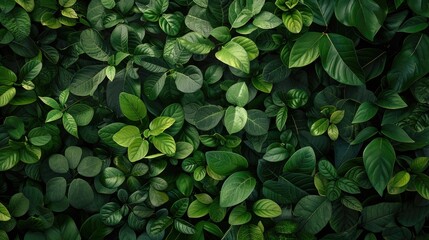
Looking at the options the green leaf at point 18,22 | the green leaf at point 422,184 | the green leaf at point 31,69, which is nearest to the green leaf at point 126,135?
the green leaf at point 31,69

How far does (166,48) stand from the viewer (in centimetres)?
160

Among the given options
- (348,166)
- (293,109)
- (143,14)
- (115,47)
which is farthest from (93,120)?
(348,166)

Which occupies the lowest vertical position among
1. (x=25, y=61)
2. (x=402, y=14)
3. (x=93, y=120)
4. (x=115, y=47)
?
(x=93, y=120)

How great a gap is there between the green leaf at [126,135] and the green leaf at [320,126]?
58 centimetres

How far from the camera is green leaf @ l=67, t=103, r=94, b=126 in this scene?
1668 mm

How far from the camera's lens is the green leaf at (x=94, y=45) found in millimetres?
1626

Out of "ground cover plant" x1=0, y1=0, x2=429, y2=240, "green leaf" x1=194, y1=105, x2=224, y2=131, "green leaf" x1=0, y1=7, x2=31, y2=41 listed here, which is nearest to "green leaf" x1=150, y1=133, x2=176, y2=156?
"ground cover plant" x1=0, y1=0, x2=429, y2=240

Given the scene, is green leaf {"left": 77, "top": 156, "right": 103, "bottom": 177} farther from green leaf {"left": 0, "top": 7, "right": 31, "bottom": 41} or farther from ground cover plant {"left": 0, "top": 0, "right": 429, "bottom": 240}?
green leaf {"left": 0, "top": 7, "right": 31, "bottom": 41}

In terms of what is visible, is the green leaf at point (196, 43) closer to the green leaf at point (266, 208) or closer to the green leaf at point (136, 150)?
the green leaf at point (136, 150)

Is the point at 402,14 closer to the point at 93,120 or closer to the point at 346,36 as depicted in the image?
the point at 346,36

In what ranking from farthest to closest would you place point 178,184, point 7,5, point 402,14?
point 178,184 → point 7,5 → point 402,14

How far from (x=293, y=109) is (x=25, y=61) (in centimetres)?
95

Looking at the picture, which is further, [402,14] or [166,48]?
[166,48]

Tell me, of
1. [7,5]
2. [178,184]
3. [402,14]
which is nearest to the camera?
[402,14]
